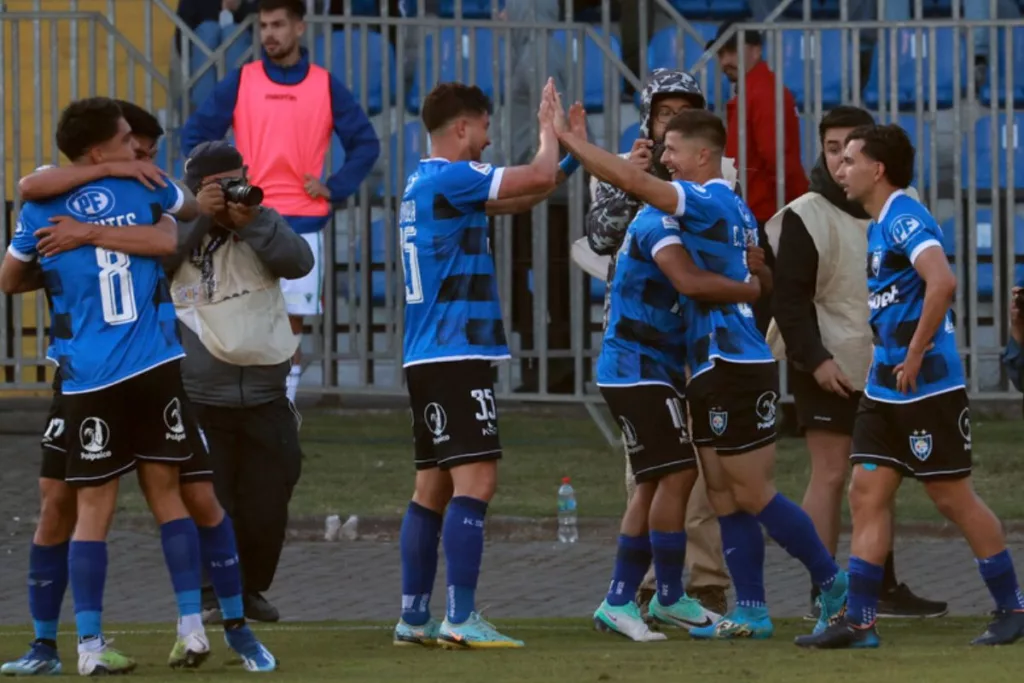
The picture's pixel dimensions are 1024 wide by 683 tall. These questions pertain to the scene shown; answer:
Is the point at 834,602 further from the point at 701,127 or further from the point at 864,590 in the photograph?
the point at 701,127

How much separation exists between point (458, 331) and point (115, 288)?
123 centimetres

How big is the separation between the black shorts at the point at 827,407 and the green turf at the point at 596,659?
2.50 feet

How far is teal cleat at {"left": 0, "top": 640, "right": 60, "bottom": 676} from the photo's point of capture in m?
7.71

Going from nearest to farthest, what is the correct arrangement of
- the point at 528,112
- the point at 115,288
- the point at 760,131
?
the point at 115,288 → the point at 760,131 → the point at 528,112

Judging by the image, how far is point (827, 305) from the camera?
9.28 m

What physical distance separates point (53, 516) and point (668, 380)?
83.0 inches

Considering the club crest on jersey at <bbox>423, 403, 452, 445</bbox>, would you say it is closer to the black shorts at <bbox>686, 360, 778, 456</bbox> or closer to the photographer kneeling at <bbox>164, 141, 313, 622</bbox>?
the black shorts at <bbox>686, 360, 778, 456</bbox>

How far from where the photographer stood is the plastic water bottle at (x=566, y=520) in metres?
11.9

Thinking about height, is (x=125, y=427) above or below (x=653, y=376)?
below

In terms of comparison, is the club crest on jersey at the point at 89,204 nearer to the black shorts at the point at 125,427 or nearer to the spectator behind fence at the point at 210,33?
the black shorts at the point at 125,427

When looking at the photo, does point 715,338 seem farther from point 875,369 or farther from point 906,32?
point 906,32

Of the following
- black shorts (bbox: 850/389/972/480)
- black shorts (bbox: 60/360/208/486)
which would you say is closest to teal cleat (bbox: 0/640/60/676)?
black shorts (bbox: 60/360/208/486)

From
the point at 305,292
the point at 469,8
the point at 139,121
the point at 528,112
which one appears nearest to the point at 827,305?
the point at 139,121

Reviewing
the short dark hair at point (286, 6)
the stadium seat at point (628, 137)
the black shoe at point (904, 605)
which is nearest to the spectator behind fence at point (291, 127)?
the short dark hair at point (286, 6)
